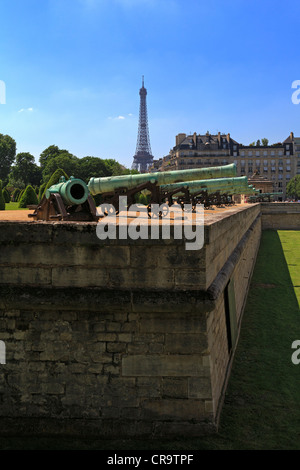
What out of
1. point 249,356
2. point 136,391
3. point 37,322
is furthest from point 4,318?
point 249,356

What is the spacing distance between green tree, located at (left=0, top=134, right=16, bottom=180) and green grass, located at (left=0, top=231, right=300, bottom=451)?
7604cm

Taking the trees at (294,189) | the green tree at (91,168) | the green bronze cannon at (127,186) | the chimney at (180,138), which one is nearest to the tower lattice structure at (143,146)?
the chimney at (180,138)

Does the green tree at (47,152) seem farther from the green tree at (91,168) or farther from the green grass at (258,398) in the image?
the green grass at (258,398)

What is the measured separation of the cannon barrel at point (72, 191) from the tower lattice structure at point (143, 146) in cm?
12816

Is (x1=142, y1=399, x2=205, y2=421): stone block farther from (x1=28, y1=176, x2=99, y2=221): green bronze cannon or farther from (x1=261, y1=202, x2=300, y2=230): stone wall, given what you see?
(x1=261, y1=202, x2=300, y2=230): stone wall

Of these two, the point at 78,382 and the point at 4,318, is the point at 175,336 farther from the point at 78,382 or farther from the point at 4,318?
the point at 4,318

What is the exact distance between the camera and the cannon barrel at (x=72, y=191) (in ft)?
24.0

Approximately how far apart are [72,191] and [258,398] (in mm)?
4584

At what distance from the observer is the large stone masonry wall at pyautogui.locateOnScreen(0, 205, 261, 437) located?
4.57 m

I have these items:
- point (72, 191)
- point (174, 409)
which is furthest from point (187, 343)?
point (72, 191)

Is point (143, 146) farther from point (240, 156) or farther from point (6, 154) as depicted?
point (6, 154)

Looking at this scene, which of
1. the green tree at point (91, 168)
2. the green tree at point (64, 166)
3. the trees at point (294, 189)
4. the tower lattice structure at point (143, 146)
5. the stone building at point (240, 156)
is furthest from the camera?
the tower lattice structure at point (143, 146)

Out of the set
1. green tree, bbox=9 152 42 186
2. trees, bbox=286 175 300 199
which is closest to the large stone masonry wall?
green tree, bbox=9 152 42 186

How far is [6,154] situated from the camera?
78.4 m
